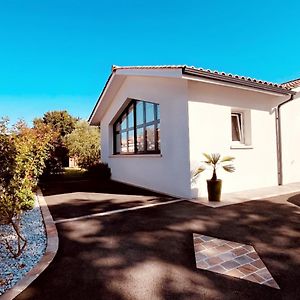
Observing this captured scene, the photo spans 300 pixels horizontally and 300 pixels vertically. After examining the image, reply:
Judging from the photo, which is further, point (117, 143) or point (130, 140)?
point (117, 143)

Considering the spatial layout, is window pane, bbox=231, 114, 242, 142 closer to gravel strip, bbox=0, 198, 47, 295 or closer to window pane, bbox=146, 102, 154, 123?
window pane, bbox=146, 102, 154, 123

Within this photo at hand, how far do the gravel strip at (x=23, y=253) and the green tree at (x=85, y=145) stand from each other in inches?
508

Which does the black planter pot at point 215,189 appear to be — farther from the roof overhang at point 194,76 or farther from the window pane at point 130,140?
the window pane at point 130,140

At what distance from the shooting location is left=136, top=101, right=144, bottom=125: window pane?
11.5 metres

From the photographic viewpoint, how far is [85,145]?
26.7 meters

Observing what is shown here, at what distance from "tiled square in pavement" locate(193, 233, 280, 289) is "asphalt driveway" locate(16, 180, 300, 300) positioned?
0.11m

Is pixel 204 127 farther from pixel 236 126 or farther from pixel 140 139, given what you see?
pixel 140 139

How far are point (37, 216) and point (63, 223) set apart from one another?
125cm

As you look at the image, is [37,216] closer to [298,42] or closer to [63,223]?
[63,223]

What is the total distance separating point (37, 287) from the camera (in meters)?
3.02

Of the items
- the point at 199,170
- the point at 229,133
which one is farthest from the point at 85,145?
the point at 199,170

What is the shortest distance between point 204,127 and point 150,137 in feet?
10.2

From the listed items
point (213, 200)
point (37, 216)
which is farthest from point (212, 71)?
point (37, 216)

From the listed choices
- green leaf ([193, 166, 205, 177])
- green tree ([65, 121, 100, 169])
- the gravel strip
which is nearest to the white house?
green leaf ([193, 166, 205, 177])
